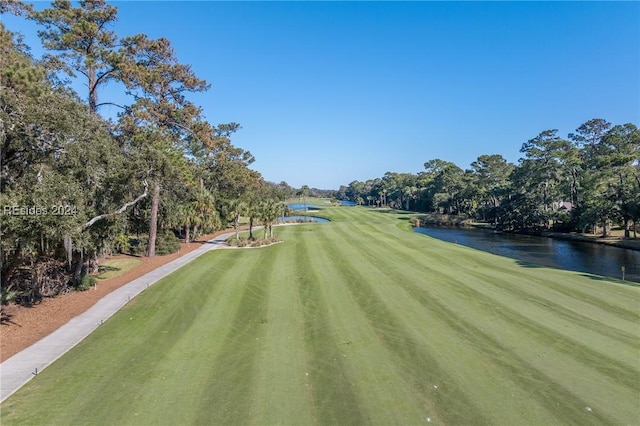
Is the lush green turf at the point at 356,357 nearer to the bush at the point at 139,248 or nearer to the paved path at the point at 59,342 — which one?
the paved path at the point at 59,342

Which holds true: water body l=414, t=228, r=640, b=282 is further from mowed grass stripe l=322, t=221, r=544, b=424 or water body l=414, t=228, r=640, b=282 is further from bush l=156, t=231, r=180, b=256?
bush l=156, t=231, r=180, b=256

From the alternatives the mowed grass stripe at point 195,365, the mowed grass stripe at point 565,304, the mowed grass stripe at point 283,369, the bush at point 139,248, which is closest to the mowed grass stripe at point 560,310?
the mowed grass stripe at point 565,304

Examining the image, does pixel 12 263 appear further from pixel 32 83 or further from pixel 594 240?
pixel 594 240

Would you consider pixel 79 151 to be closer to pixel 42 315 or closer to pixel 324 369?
pixel 42 315

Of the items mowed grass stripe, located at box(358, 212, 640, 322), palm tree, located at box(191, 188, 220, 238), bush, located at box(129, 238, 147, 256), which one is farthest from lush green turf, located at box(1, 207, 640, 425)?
palm tree, located at box(191, 188, 220, 238)

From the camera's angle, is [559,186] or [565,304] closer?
[565,304]

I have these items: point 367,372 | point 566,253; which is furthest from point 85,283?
point 566,253
